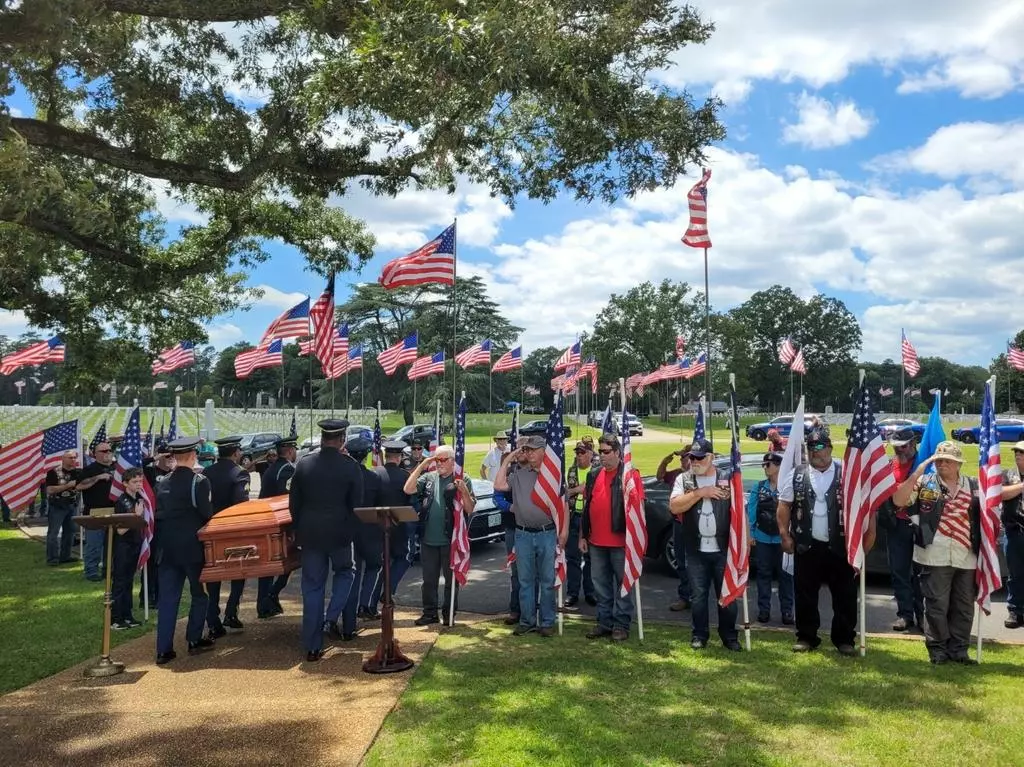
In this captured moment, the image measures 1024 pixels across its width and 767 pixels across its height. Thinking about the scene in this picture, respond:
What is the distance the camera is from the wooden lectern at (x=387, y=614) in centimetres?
589

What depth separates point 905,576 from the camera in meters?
7.41

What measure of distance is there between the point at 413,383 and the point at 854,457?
54.5 m

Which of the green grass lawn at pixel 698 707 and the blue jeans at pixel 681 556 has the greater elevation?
the blue jeans at pixel 681 556

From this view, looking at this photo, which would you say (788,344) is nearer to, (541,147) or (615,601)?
(541,147)

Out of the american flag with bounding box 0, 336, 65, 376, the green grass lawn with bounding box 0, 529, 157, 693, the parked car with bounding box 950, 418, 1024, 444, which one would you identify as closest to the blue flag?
the green grass lawn with bounding box 0, 529, 157, 693

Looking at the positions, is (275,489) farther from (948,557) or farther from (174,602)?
(948,557)

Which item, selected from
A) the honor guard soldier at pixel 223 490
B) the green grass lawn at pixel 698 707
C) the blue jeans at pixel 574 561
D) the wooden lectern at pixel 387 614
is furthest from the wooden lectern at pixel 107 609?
the blue jeans at pixel 574 561

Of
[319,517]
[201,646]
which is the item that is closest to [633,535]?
[319,517]

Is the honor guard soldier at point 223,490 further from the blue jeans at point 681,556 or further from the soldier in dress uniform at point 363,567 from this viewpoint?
the blue jeans at point 681,556

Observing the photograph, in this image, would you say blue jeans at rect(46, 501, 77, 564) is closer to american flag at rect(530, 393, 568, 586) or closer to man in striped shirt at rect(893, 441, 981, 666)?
american flag at rect(530, 393, 568, 586)

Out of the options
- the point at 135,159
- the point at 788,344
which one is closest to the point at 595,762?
the point at 135,159

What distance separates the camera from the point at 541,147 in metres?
11.0

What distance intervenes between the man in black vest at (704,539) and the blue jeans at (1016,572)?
3.10 meters

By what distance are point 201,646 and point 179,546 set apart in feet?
3.20
